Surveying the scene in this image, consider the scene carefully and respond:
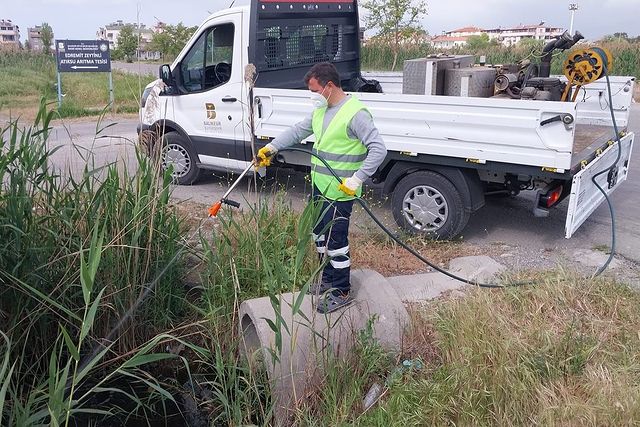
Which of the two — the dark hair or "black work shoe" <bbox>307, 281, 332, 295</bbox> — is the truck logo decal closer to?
the dark hair

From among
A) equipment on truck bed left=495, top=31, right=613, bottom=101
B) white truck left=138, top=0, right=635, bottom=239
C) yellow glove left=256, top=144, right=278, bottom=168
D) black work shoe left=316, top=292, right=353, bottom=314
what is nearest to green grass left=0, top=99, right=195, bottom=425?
white truck left=138, top=0, right=635, bottom=239

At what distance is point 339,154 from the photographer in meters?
4.21

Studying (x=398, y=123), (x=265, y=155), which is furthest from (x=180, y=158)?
(x=265, y=155)

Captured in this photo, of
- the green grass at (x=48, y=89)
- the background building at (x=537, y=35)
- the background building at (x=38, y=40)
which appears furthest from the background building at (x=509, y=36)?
the background building at (x=38, y=40)

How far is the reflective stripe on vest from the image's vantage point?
4.14 metres

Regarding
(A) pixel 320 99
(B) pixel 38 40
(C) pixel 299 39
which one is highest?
(B) pixel 38 40

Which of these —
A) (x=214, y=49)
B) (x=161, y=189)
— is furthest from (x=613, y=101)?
(x=161, y=189)

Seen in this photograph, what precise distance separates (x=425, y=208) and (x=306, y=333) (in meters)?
2.64

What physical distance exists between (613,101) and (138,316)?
17.3 feet

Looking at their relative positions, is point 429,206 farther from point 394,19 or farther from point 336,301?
point 394,19

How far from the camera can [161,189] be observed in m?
4.04

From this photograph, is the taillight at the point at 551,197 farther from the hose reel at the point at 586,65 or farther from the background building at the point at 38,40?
the background building at the point at 38,40

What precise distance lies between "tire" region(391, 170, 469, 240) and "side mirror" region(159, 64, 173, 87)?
3079 millimetres

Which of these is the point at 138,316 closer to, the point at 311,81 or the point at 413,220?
the point at 311,81
